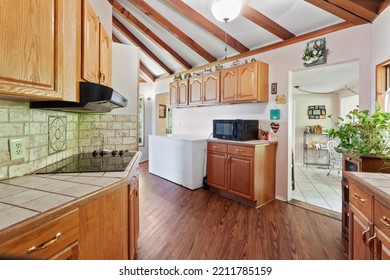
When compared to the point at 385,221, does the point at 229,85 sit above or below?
above

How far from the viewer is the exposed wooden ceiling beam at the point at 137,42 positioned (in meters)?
4.56

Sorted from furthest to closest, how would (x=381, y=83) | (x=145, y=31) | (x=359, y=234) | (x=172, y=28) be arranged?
(x=145, y=31) → (x=172, y=28) → (x=381, y=83) → (x=359, y=234)

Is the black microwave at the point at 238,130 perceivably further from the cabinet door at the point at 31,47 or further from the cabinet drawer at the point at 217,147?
the cabinet door at the point at 31,47

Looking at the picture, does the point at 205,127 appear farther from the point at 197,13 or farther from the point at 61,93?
the point at 61,93

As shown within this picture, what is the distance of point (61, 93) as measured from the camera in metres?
1.05

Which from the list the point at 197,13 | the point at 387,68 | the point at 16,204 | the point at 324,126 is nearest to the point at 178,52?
the point at 197,13

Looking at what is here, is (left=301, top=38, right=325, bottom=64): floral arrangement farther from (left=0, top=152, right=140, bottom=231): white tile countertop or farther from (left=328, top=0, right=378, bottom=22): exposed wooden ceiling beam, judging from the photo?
(left=0, top=152, right=140, bottom=231): white tile countertop

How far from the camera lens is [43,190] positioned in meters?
0.97

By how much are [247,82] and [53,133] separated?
256cm

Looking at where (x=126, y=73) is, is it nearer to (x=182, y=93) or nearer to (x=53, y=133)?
(x=53, y=133)

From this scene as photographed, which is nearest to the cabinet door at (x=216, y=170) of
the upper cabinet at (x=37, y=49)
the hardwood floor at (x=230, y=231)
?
the hardwood floor at (x=230, y=231)

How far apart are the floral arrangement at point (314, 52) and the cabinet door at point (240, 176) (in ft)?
4.87

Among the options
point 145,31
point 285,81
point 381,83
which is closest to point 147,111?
point 145,31
